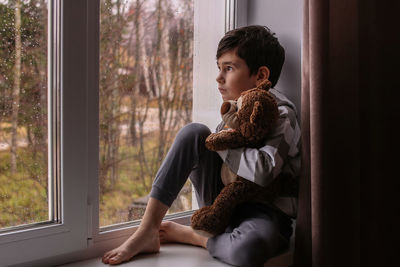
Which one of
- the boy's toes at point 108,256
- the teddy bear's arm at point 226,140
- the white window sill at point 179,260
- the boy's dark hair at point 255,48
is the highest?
the boy's dark hair at point 255,48

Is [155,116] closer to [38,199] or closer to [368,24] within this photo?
[38,199]

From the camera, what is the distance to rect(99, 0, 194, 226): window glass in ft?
3.77

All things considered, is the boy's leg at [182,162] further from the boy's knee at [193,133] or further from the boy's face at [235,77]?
the boy's face at [235,77]

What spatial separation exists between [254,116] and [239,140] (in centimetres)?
9

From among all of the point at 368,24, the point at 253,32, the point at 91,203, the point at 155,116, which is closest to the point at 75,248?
the point at 91,203

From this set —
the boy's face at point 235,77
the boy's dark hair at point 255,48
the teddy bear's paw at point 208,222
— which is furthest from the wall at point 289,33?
the teddy bear's paw at point 208,222

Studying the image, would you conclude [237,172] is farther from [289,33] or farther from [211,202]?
[289,33]

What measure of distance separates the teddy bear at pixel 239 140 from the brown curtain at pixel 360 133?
117mm

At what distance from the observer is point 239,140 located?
103cm

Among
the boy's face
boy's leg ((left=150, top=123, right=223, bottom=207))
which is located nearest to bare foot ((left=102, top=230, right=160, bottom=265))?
boy's leg ((left=150, top=123, right=223, bottom=207))

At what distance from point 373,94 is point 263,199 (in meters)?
0.43

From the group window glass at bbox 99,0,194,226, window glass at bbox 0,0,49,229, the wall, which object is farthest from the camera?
the wall

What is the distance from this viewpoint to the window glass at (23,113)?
93cm

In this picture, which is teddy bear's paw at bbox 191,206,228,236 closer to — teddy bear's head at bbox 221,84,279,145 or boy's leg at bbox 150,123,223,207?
boy's leg at bbox 150,123,223,207
